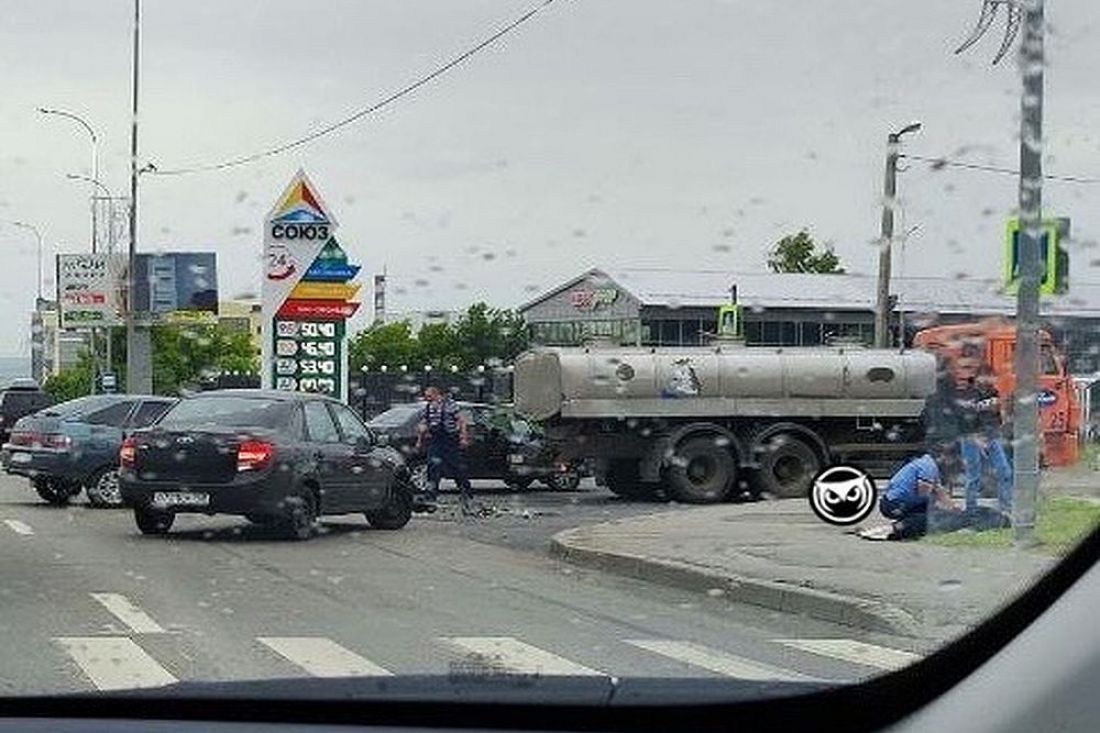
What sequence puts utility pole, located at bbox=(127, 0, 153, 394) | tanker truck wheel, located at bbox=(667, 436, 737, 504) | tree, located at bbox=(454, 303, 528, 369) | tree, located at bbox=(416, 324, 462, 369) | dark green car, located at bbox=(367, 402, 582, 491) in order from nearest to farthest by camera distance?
utility pole, located at bbox=(127, 0, 153, 394)
tree, located at bbox=(454, 303, 528, 369)
tree, located at bbox=(416, 324, 462, 369)
tanker truck wheel, located at bbox=(667, 436, 737, 504)
dark green car, located at bbox=(367, 402, 582, 491)

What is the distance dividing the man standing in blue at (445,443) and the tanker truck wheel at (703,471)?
2.35 m

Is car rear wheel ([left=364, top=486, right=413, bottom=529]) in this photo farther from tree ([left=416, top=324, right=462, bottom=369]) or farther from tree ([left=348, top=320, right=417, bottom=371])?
tree ([left=416, top=324, right=462, bottom=369])

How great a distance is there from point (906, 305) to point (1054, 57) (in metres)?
0.89

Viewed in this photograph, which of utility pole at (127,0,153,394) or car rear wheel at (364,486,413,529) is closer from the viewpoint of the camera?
utility pole at (127,0,153,394)

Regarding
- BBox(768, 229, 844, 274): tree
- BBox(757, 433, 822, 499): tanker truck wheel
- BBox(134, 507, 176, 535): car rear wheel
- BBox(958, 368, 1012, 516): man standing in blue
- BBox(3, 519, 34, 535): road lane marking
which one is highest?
BBox(768, 229, 844, 274): tree

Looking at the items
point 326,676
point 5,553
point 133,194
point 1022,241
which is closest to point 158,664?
point 326,676

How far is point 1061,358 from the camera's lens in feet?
9.88

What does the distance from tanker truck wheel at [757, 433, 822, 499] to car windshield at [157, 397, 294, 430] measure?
85.0 inches

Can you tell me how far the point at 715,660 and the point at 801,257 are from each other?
3.09ft

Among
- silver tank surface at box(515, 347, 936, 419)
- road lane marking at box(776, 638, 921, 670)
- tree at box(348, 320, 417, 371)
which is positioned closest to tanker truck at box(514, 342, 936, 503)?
silver tank surface at box(515, 347, 936, 419)

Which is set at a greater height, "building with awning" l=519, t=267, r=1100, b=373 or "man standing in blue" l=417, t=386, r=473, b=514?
"building with awning" l=519, t=267, r=1100, b=373

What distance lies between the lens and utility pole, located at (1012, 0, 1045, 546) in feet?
9.56

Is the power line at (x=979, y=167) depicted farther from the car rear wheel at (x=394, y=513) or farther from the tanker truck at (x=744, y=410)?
the car rear wheel at (x=394, y=513)

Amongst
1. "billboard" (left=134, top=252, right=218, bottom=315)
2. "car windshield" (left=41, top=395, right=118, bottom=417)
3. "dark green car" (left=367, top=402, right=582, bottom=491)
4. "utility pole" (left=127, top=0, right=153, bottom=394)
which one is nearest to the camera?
"utility pole" (left=127, top=0, right=153, bottom=394)
